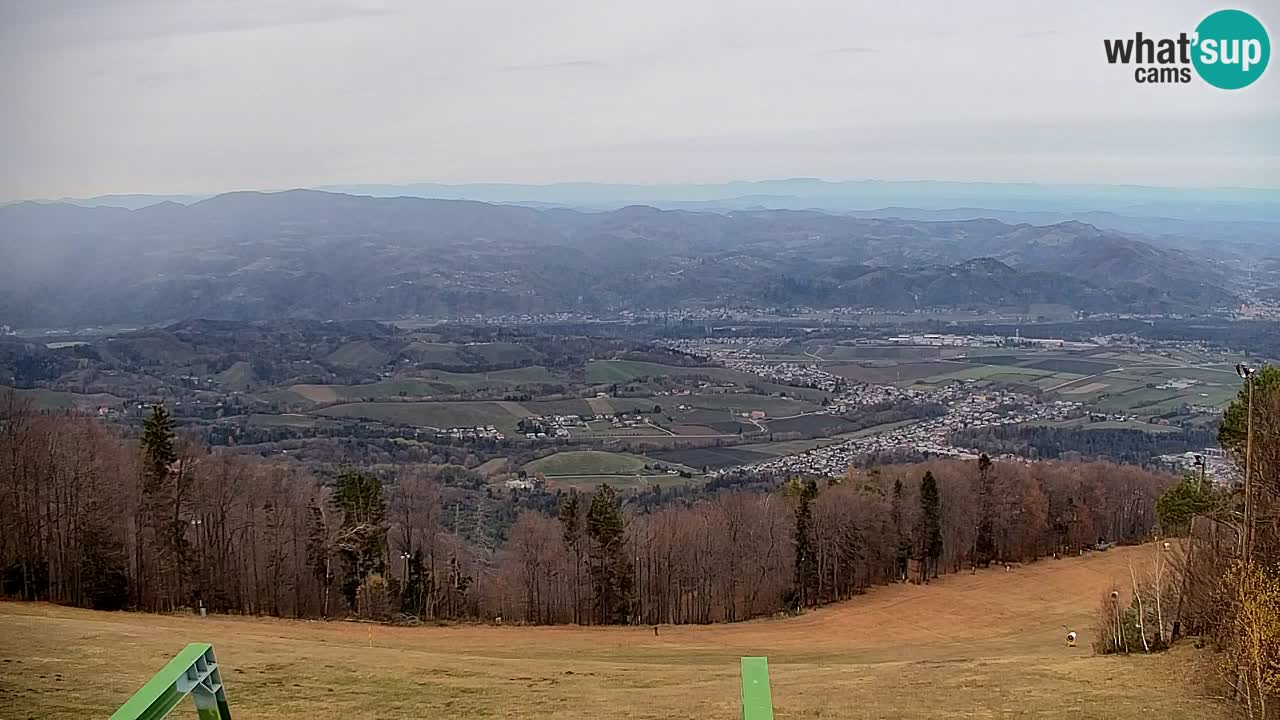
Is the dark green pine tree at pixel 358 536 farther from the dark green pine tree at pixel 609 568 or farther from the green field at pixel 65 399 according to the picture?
the green field at pixel 65 399

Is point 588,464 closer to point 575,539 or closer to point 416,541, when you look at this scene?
point 416,541

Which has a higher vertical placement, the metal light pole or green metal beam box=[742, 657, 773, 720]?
green metal beam box=[742, 657, 773, 720]

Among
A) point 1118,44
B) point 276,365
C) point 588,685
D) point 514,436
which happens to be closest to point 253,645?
point 588,685

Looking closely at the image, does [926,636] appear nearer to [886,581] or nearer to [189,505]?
[886,581]

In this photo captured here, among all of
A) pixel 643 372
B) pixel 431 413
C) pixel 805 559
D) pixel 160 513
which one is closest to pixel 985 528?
pixel 805 559

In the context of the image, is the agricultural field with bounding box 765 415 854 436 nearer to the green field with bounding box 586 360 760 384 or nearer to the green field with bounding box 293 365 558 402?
the green field with bounding box 586 360 760 384

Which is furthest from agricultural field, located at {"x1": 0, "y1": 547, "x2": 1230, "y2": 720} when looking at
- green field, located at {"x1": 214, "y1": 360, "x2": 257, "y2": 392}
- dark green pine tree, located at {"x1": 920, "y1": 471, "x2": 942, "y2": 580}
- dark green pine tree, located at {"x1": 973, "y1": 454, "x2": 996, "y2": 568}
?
green field, located at {"x1": 214, "y1": 360, "x2": 257, "y2": 392}
